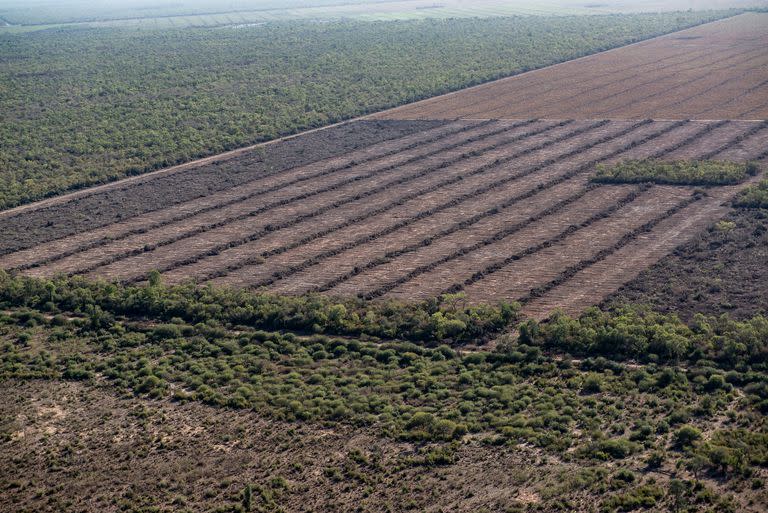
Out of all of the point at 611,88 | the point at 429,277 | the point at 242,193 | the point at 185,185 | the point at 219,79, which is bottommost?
the point at 429,277

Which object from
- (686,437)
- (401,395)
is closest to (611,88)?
(401,395)

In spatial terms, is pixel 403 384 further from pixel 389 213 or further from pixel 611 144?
pixel 611 144

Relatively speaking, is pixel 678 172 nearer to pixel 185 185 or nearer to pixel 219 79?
pixel 185 185

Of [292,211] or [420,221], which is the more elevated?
[292,211]

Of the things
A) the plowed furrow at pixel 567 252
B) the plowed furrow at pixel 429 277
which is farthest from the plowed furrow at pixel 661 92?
the plowed furrow at pixel 429 277

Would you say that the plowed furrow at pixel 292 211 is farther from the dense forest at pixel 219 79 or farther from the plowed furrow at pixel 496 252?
the dense forest at pixel 219 79

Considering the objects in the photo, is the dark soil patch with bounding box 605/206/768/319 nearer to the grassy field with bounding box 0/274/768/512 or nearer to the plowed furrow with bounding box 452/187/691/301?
the grassy field with bounding box 0/274/768/512

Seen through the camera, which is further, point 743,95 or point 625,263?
point 743,95

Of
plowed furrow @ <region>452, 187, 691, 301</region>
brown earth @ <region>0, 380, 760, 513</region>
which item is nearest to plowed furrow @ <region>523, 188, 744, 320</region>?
plowed furrow @ <region>452, 187, 691, 301</region>
